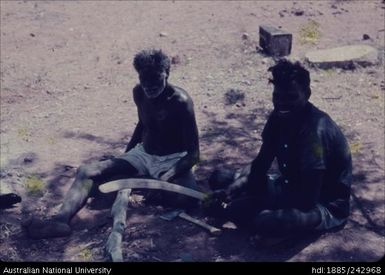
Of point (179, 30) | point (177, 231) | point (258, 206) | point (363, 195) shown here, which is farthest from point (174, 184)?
point (179, 30)

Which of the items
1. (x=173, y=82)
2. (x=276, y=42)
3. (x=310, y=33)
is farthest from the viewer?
(x=310, y=33)

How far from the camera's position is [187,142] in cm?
479

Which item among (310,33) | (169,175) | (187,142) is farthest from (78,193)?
(310,33)

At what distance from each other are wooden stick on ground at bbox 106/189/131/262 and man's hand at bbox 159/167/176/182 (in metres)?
0.32

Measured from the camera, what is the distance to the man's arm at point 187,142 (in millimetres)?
4703

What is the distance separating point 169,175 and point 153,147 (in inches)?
16.0

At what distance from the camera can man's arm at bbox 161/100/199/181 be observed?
4.70 metres

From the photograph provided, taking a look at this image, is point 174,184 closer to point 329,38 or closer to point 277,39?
point 277,39

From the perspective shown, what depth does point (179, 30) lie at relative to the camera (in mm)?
9062

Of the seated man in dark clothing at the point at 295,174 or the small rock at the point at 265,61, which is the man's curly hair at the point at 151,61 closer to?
the seated man in dark clothing at the point at 295,174

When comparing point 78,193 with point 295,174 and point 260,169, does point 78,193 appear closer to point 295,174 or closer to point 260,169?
point 260,169

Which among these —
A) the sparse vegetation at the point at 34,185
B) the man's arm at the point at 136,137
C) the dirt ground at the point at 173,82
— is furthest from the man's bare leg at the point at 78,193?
the sparse vegetation at the point at 34,185

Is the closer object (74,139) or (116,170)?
(116,170)
